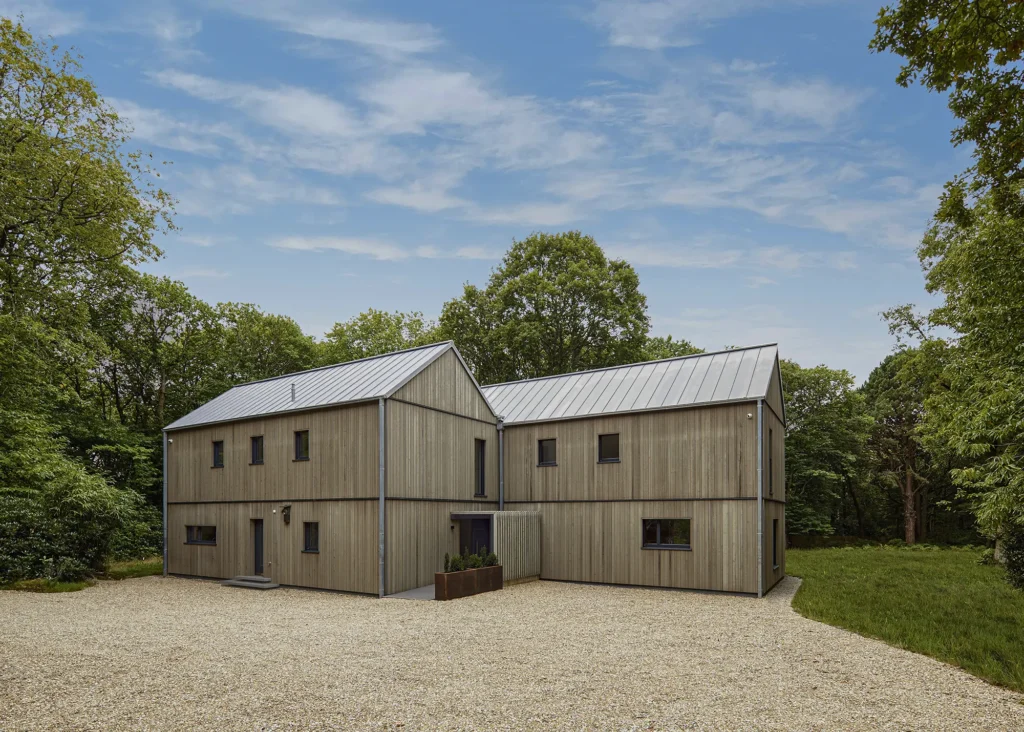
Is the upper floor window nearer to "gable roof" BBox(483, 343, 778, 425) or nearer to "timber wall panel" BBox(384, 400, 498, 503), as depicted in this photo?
"timber wall panel" BBox(384, 400, 498, 503)

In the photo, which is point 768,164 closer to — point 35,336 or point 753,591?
point 753,591

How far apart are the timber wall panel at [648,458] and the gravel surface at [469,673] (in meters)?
3.87

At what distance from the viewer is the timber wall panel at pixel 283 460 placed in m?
17.2

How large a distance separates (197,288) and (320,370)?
14963 millimetres

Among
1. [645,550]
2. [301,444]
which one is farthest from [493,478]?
[301,444]

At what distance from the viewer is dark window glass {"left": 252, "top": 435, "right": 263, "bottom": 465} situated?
19891 millimetres

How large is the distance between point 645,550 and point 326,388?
9.96 m

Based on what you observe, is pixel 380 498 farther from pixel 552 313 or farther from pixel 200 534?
pixel 552 313

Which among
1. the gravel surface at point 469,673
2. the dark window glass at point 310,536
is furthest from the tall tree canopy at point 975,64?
the dark window glass at point 310,536

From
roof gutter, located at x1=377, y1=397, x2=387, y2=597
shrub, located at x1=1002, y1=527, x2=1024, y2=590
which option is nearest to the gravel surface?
roof gutter, located at x1=377, y1=397, x2=387, y2=597

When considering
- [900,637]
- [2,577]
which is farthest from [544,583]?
[2,577]

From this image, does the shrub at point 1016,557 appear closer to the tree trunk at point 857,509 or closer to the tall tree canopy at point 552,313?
the tall tree canopy at point 552,313

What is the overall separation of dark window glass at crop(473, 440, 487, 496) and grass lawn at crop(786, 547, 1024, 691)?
29.9ft

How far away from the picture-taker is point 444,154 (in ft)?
71.5
